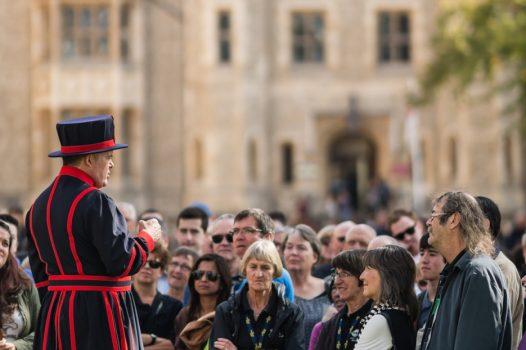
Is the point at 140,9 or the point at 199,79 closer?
the point at 140,9

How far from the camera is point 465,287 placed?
701 cm

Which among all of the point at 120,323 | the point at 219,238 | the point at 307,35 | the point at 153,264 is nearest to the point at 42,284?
the point at 120,323

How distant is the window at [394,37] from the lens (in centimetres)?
4244

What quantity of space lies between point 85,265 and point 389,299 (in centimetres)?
201

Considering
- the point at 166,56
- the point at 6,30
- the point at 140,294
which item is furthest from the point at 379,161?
the point at 140,294

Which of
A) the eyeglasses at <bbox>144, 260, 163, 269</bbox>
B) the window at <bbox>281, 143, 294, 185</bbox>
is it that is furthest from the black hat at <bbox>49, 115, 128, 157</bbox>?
the window at <bbox>281, 143, 294, 185</bbox>

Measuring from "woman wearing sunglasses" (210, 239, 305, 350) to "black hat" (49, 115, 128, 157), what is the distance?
1.76 metres

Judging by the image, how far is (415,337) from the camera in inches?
311

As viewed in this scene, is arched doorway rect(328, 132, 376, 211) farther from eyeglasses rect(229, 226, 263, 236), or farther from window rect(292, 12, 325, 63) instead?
eyeglasses rect(229, 226, 263, 236)

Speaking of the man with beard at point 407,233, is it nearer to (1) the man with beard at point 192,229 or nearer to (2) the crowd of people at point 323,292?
(2) the crowd of people at point 323,292

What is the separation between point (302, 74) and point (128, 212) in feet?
95.9

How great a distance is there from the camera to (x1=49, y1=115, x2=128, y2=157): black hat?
7.47 metres

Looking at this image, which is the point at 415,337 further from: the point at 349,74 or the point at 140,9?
the point at 349,74

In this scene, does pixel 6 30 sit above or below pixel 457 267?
above
